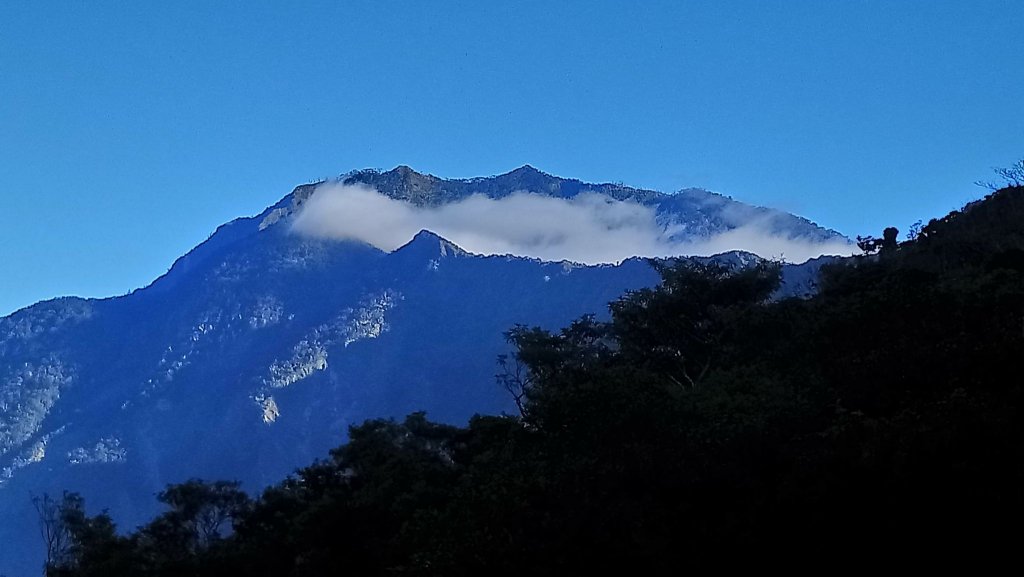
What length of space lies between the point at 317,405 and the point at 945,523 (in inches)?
4452

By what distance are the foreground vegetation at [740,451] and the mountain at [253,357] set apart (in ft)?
224

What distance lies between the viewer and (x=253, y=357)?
Result: 13462 centimetres

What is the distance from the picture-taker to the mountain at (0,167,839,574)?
116938 mm

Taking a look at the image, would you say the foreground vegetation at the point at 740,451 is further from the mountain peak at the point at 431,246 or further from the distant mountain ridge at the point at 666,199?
the distant mountain ridge at the point at 666,199

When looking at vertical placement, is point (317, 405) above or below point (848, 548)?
above

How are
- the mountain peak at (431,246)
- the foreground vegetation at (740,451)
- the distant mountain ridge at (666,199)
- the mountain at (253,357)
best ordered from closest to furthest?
the foreground vegetation at (740,451), the mountain at (253,357), the mountain peak at (431,246), the distant mountain ridge at (666,199)

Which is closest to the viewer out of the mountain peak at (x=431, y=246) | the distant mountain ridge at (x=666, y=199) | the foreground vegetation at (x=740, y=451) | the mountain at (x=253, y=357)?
the foreground vegetation at (x=740, y=451)

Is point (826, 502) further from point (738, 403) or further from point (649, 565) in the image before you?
point (738, 403)

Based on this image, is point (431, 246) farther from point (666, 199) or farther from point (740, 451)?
point (740, 451)

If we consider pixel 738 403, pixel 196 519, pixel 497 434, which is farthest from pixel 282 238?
pixel 738 403

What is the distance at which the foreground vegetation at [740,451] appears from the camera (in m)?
13.8

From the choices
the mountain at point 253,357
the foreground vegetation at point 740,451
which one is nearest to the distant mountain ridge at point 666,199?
the mountain at point 253,357

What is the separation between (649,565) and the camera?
15.1 meters

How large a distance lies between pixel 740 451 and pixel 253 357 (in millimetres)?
123029
